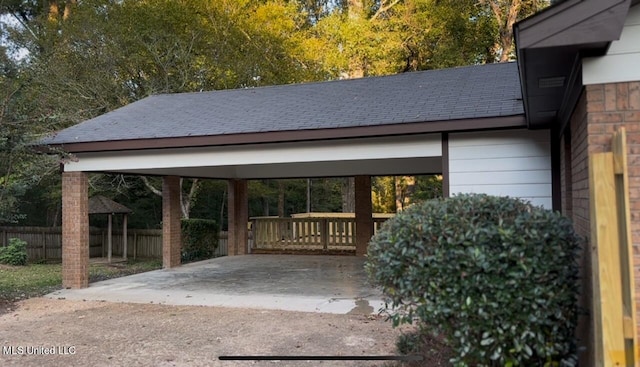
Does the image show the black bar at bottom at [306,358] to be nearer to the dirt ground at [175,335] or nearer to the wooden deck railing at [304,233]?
the dirt ground at [175,335]

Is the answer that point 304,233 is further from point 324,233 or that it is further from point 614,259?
point 614,259

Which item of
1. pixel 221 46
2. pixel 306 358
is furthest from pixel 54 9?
pixel 306 358

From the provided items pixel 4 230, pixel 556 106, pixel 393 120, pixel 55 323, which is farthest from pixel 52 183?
pixel 556 106

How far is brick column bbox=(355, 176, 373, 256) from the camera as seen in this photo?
14367mm

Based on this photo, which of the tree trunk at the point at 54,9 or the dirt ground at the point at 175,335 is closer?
the dirt ground at the point at 175,335

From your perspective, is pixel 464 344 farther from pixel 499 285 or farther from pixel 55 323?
pixel 55 323

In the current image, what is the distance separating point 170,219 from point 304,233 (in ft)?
15.2

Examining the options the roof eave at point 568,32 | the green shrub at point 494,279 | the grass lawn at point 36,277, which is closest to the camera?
the roof eave at point 568,32

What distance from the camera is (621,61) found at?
3.37 meters

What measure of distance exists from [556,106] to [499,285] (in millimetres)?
2889

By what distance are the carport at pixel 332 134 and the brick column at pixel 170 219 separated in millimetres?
1438

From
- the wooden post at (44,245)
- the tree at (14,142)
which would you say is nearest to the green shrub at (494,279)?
the tree at (14,142)

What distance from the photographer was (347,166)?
530 inches

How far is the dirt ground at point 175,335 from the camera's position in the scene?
5180 mm
